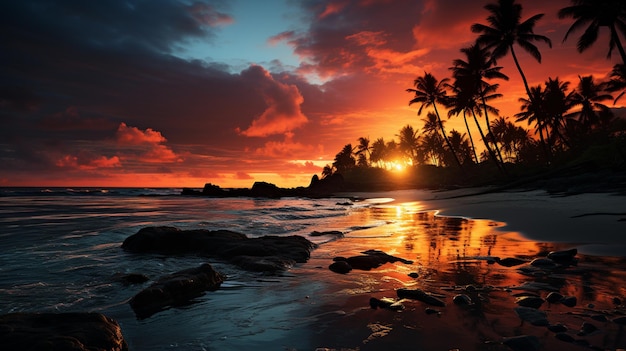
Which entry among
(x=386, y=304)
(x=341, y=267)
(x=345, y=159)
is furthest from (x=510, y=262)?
(x=345, y=159)

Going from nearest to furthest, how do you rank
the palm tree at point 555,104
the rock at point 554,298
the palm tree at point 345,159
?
the rock at point 554,298 → the palm tree at point 555,104 → the palm tree at point 345,159

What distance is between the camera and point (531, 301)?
4.12 metres

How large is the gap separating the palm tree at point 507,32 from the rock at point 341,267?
3325 cm

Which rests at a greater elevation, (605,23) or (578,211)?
(605,23)

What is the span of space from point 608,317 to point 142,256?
918 cm

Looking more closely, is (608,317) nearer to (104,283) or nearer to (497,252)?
(497,252)

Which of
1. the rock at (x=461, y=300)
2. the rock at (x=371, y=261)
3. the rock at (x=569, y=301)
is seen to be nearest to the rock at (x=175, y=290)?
the rock at (x=371, y=261)

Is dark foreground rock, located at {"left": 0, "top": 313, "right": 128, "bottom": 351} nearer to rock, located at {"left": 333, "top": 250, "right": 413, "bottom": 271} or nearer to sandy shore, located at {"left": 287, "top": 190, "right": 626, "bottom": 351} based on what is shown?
sandy shore, located at {"left": 287, "top": 190, "right": 626, "bottom": 351}

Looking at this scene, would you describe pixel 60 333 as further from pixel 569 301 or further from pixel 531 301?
pixel 569 301

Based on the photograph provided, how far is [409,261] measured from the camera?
7.18 meters

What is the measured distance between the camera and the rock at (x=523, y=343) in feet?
9.73

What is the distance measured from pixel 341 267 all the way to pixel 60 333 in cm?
459

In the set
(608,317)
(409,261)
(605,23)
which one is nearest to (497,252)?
(409,261)

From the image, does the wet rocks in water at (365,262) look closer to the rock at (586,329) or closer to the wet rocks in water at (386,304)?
the wet rocks in water at (386,304)
